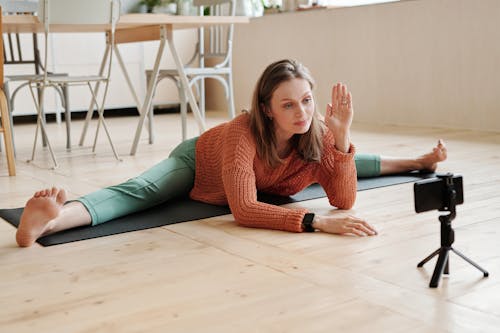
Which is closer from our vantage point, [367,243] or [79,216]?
[367,243]

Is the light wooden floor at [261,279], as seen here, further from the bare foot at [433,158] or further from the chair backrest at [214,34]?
the chair backrest at [214,34]

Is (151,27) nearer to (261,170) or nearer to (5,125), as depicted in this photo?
(5,125)

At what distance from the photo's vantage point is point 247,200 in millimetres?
2348

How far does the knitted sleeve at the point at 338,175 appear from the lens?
2.51 metres

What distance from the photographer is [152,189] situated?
8.78ft

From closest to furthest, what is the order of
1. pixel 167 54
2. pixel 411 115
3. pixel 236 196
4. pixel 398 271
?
1. pixel 398 271
2. pixel 236 196
3. pixel 411 115
4. pixel 167 54

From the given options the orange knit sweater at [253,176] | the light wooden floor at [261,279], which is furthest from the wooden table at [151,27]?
the light wooden floor at [261,279]

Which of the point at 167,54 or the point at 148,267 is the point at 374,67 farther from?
the point at 148,267

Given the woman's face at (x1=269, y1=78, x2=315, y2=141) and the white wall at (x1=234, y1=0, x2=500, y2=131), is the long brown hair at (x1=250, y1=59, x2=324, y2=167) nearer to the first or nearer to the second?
the woman's face at (x1=269, y1=78, x2=315, y2=141)

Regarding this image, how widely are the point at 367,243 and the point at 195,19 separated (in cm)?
243

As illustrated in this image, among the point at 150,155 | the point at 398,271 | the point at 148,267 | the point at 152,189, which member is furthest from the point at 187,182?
the point at 150,155

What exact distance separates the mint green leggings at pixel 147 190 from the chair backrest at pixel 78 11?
4.63ft

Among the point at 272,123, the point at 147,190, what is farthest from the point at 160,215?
the point at 272,123

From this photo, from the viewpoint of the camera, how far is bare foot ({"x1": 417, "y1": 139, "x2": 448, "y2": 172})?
3199 millimetres
